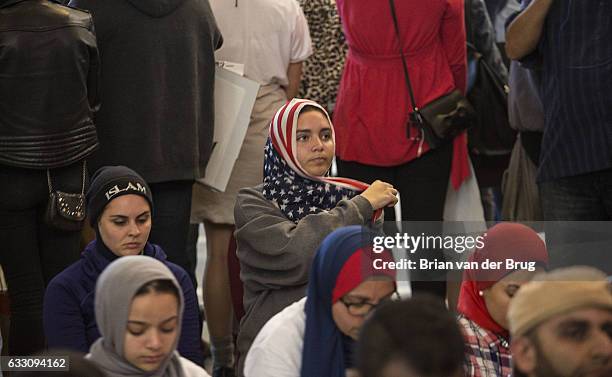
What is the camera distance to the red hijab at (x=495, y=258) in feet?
11.3

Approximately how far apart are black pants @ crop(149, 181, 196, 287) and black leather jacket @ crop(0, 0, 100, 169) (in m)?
0.51

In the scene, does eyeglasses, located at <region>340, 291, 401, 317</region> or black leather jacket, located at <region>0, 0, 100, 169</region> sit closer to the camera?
eyeglasses, located at <region>340, 291, 401, 317</region>

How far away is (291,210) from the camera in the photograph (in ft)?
13.8

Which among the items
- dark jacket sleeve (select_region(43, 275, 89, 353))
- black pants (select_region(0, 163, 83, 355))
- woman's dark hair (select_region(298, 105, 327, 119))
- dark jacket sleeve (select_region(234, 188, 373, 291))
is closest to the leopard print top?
woman's dark hair (select_region(298, 105, 327, 119))

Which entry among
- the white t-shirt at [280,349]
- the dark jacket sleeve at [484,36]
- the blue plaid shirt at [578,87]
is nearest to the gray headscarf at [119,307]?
the white t-shirt at [280,349]

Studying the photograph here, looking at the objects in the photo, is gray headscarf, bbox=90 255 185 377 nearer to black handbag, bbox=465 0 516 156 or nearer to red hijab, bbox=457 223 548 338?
red hijab, bbox=457 223 548 338

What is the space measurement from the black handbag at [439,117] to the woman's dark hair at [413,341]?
8.36 ft

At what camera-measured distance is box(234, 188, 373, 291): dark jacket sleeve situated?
4074 mm

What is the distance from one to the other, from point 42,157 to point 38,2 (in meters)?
0.56

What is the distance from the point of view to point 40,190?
4.53 metres

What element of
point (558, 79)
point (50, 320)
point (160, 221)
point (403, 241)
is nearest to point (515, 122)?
point (558, 79)

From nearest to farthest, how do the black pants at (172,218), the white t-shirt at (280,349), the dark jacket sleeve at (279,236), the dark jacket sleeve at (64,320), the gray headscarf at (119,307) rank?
the gray headscarf at (119,307) < the white t-shirt at (280,349) < the dark jacket sleeve at (64,320) < the dark jacket sleeve at (279,236) < the black pants at (172,218)

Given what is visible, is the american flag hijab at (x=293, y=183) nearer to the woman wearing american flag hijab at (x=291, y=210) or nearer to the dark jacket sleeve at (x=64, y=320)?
the woman wearing american flag hijab at (x=291, y=210)

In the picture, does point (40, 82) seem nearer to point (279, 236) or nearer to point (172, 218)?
point (172, 218)
